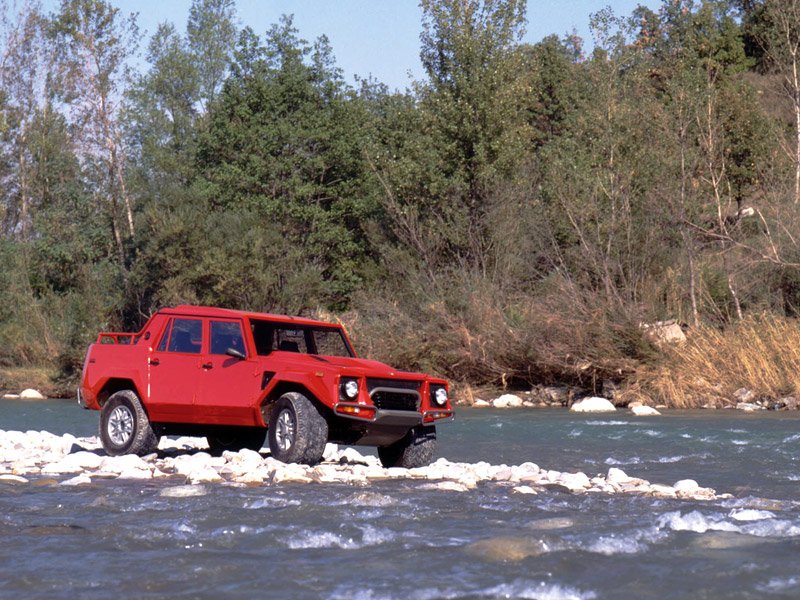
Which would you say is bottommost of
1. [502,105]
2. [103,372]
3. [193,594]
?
[193,594]

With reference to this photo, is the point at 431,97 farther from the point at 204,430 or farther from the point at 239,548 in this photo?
the point at 239,548

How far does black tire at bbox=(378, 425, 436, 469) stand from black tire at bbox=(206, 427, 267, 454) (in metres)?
1.57

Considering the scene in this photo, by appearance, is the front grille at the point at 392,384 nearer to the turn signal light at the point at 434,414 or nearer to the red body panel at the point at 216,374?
the red body panel at the point at 216,374

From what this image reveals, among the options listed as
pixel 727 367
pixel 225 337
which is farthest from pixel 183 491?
pixel 727 367

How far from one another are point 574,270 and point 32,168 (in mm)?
30924

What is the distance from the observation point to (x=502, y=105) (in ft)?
120

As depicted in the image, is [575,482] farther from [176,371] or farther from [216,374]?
[176,371]

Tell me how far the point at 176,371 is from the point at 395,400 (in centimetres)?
261

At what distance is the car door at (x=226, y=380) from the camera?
1269cm

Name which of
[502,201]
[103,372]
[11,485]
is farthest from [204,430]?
[502,201]

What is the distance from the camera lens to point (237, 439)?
14.8 metres

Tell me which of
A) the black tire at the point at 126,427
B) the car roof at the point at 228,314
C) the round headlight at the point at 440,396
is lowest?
the black tire at the point at 126,427

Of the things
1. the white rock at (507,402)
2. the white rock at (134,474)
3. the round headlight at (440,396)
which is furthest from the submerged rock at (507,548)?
the white rock at (507,402)

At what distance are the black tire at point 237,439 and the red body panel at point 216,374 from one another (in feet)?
1.61
